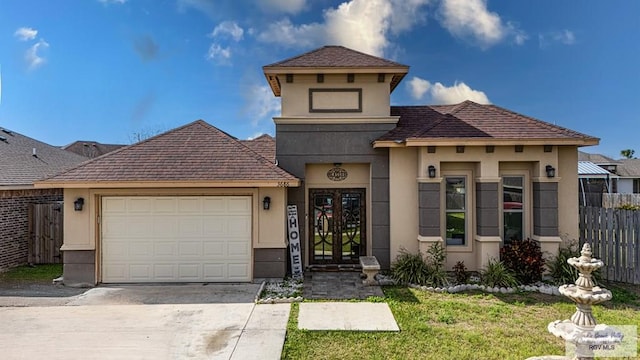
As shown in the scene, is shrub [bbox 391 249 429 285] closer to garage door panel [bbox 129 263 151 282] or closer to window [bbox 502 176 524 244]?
window [bbox 502 176 524 244]

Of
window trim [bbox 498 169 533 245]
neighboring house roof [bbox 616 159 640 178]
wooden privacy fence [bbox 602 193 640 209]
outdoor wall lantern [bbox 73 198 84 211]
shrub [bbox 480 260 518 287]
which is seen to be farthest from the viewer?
neighboring house roof [bbox 616 159 640 178]

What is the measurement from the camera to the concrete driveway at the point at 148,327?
495 centimetres

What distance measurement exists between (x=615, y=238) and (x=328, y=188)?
7090 millimetres

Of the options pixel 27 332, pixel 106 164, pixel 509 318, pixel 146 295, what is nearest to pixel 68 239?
pixel 106 164

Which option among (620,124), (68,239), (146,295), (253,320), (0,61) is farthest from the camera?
(620,124)

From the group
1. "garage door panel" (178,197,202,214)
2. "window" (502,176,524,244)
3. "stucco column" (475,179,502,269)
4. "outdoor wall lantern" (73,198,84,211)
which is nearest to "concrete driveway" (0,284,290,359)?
"garage door panel" (178,197,202,214)

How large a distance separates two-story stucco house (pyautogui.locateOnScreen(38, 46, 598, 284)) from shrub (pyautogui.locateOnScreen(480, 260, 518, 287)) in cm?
45

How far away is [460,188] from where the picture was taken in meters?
9.19

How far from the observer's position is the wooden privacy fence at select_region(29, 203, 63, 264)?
10.6 m

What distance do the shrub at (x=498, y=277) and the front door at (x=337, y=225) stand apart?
3.16 m

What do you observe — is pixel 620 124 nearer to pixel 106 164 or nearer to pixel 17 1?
pixel 106 164

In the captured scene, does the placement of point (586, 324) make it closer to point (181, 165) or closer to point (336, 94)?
point (336, 94)

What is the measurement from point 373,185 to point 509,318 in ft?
14.3

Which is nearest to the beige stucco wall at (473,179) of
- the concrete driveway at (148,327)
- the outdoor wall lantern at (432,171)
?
→ the outdoor wall lantern at (432,171)
